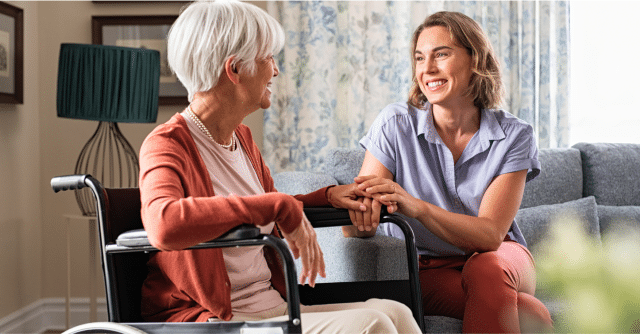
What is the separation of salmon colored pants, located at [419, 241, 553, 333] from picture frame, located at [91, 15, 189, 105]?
176 cm

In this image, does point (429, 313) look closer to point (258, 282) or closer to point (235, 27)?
point (258, 282)

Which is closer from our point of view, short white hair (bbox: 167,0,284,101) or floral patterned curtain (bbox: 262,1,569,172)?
short white hair (bbox: 167,0,284,101)

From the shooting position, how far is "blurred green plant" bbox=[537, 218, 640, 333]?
264mm

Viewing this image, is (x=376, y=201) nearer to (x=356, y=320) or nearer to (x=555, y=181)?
(x=356, y=320)

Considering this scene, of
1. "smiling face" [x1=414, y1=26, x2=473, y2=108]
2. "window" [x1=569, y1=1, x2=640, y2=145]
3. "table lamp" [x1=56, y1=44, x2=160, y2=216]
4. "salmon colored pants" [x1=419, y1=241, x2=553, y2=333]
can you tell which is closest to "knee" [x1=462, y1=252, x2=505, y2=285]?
"salmon colored pants" [x1=419, y1=241, x2=553, y2=333]

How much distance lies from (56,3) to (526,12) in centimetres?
237

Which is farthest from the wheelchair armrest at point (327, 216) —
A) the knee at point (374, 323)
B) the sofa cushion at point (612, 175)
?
the sofa cushion at point (612, 175)

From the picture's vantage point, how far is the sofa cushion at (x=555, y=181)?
90.0 inches

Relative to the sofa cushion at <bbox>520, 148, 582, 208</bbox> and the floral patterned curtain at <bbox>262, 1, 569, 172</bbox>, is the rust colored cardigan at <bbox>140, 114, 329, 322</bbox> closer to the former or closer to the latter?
the sofa cushion at <bbox>520, 148, 582, 208</bbox>

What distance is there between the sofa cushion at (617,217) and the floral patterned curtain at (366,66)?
2.18 ft

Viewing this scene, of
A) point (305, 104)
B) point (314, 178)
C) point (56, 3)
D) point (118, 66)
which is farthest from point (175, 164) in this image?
point (56, 3)

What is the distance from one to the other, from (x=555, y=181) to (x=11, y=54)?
95.6 inches

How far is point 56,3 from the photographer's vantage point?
2.75 metres

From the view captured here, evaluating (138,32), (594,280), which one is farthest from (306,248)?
(138,32)
